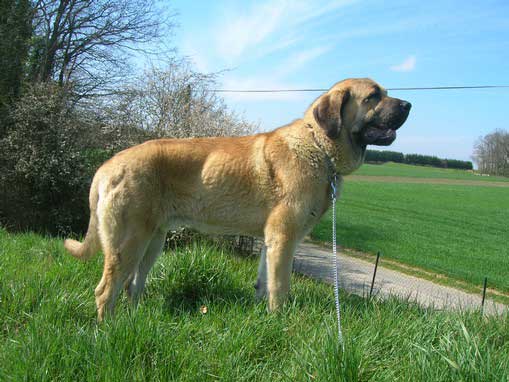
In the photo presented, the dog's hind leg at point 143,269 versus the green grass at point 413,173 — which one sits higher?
the green grass at point 413,173

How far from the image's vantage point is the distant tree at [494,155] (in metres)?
97.1

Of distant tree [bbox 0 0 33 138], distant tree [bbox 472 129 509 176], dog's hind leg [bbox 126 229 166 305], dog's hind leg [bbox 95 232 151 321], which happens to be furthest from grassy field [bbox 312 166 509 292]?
distant tree [bbox 472 129 509 176]

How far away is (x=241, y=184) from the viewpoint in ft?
14.3

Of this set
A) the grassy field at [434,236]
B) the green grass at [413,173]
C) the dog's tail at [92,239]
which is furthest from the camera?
the green grass at [413,173]

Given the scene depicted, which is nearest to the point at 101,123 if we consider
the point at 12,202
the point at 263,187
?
the point at 12,202

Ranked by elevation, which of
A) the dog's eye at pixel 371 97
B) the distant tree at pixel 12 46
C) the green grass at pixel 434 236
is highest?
the distant tree at pixel 12 46

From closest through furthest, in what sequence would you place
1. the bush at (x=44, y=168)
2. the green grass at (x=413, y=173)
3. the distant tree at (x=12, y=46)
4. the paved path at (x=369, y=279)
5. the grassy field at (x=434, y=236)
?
the paved path at (x=369, y=279) → the bush at (x=44, y=168) → the distant tree at (x=12, y=46) → the grassy field at (x=434, y=236) → the green grass at (x=413, y=173)

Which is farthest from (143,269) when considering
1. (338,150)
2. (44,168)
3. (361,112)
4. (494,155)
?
(494,155)

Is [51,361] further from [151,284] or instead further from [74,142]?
[74,142]

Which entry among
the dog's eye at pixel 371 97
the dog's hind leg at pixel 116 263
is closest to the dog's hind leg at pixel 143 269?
the dog's hind leg at pixel 116 263

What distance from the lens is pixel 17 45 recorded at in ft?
37.9

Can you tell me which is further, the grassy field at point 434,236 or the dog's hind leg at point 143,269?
the grassy field at point 434,236

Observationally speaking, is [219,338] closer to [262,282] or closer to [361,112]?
[262,282]

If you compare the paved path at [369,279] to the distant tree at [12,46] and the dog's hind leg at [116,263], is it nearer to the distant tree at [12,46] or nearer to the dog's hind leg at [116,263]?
the dog's hind leg at [116,263]
